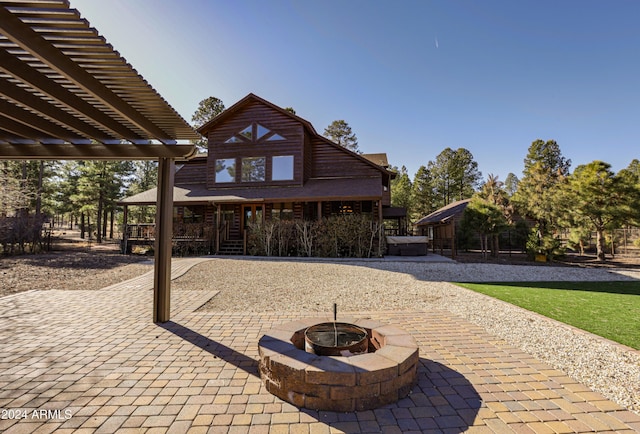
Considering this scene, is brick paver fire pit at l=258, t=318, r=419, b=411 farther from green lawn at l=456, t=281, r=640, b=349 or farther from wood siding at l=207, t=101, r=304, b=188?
wood siding at l=207, t=101, r=304, b=188

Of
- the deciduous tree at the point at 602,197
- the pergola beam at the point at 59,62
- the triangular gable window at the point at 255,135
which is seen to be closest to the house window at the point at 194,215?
the triangular gable window at the point at 255,135

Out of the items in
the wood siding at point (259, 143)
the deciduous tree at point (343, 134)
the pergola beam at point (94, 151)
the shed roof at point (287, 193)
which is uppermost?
the deciduous tree at point (343, 134)

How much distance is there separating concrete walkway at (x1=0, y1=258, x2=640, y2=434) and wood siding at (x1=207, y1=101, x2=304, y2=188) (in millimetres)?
13952

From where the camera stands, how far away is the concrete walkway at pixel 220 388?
2092 millimetres

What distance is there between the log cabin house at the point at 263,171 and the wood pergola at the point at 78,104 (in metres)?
11.7

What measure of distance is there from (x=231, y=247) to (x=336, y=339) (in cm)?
1441

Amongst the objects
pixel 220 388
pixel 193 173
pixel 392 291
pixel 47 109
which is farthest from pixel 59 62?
pixel 193 173

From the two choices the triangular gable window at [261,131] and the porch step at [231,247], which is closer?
the porch step at [231,247]

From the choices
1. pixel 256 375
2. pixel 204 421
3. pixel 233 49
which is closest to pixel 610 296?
pixel 256 375

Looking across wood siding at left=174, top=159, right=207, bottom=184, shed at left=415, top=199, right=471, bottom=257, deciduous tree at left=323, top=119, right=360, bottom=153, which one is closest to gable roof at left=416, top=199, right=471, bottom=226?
shed at left=415, top=199, right=471, bottom=257

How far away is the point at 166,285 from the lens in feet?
14.9

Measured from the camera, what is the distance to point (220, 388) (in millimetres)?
2594

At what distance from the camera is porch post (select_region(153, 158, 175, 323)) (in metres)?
4.50

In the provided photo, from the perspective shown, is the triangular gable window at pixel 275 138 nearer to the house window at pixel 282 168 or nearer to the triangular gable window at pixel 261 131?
the triangular gable window at pixel 261 131
